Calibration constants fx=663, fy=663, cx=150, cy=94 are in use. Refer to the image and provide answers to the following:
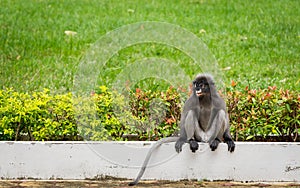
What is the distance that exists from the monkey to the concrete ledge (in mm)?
172

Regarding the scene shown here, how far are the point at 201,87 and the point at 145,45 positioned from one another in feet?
16.6

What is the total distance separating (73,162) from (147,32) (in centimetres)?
511

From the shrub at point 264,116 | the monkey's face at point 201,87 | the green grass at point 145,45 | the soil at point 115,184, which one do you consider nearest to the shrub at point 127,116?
the shrub at point 264,116

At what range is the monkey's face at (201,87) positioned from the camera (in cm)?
666

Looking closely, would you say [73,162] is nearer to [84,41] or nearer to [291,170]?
[291,170]

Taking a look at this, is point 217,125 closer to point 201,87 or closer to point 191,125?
point 191,125

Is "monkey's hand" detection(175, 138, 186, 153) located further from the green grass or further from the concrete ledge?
the green grass

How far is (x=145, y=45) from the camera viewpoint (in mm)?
11633

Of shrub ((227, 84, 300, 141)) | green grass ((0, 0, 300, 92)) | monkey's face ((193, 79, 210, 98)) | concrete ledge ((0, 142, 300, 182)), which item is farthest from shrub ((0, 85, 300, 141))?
green grass ((0, 0, 300, 92))

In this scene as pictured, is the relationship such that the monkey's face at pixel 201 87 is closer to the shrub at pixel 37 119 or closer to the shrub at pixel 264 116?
the shrub at pixel 264 116

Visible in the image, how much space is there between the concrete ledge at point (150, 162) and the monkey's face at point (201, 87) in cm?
52

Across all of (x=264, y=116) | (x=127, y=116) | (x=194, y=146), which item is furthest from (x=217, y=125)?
(x=127, y=116)

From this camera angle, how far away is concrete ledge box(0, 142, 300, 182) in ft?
21.3

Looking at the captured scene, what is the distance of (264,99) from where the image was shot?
287 inches
